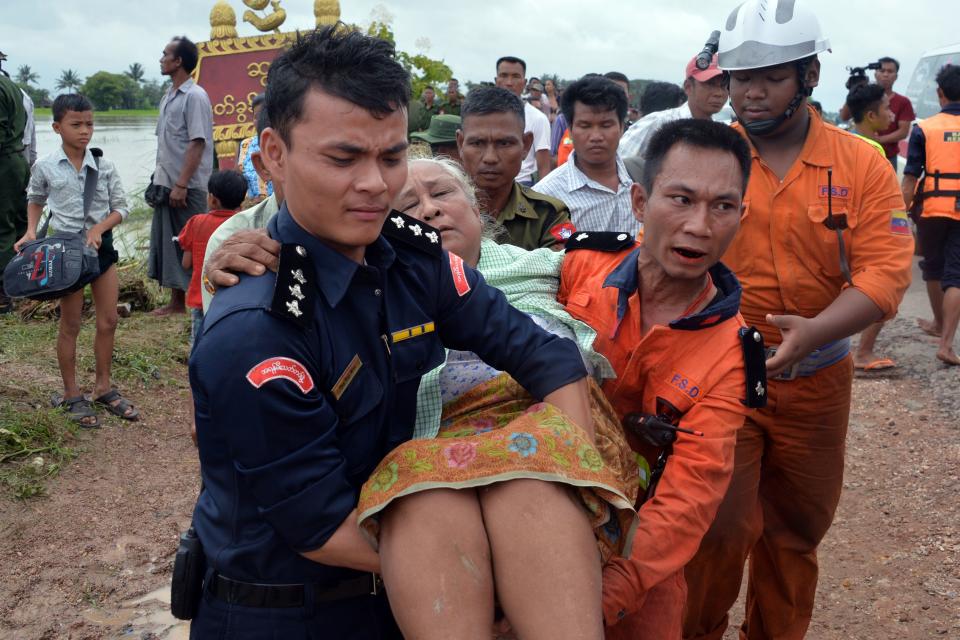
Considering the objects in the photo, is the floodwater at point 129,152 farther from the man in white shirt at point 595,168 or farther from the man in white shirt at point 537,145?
the man in white shirt at point 595,168

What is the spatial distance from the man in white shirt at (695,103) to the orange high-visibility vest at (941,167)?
229 cm

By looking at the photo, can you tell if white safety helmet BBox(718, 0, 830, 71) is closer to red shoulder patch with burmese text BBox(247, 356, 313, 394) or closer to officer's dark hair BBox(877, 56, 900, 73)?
red shoulder patch with burmese text BBox(247, 356, 313, 394)

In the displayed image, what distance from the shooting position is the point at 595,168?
13.9 ft

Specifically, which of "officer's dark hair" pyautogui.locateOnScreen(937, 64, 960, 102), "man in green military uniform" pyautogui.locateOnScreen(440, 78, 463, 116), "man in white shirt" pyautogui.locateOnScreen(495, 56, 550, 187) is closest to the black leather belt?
"man in white shirt" pyautogui.locateOnScreen(495, 56, 550, 187)

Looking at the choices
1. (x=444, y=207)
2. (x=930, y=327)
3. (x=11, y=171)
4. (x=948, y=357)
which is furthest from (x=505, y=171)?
(x=11, y=171)

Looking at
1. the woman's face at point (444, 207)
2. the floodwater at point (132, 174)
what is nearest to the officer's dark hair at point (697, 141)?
the woman's face at point (444, 207)

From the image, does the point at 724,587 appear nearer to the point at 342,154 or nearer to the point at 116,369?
the point at 342,154

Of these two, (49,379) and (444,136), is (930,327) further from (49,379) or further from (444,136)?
(49,379)

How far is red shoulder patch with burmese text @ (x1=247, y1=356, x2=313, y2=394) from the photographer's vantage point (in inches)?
58.0

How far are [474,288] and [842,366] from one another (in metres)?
1.85

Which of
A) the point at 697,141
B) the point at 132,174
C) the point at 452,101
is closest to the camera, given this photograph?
the point at 697,141

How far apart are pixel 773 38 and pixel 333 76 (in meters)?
2.08

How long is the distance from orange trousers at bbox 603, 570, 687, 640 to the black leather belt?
708 mm

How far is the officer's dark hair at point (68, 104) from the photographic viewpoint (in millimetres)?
5680
